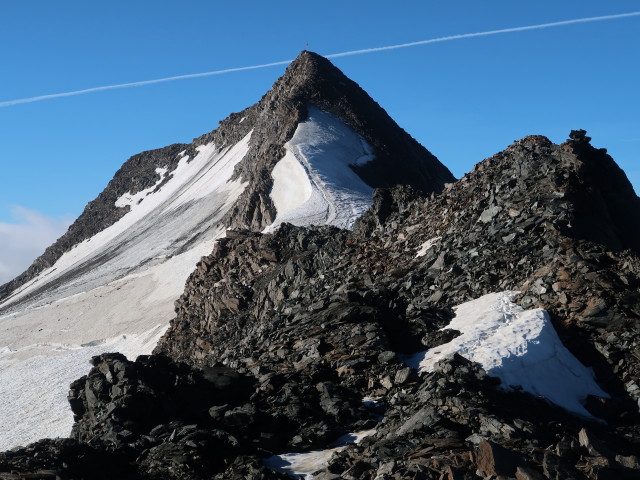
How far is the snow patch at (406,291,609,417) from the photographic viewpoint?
2056cm

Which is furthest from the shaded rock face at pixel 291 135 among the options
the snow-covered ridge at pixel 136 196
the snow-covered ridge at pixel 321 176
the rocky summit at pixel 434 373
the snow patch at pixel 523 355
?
the snow patch at pixel 523 355

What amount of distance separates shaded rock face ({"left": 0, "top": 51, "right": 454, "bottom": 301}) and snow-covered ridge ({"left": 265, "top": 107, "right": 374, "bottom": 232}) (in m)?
1.10

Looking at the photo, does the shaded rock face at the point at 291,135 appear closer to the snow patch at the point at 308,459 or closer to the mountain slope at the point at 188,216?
the mountain slope at the point at 188,216

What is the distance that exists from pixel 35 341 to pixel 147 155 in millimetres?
71623

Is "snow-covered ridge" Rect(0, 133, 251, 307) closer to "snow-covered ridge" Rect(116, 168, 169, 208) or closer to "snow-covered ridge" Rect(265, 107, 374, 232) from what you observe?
"snow-covered ridge" Rect(116, 168, 169, 208)

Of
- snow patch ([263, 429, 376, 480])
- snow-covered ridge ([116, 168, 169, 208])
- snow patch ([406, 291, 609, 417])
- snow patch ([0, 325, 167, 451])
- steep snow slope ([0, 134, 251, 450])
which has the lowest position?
snow patch ([263, 429, 376, 480])

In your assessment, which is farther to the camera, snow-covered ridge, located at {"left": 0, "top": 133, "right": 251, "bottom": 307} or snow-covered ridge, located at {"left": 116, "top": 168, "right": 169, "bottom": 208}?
snow-covered ridge, located at {"left": 116, "top": 168, "right": 169, "bottom": 208}

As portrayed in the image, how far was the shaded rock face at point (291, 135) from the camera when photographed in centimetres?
7788

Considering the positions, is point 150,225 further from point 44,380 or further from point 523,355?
point 523,355

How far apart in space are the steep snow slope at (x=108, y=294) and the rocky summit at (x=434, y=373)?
18.2 meters

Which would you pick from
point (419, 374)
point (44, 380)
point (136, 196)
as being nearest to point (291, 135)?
point (44, 380)

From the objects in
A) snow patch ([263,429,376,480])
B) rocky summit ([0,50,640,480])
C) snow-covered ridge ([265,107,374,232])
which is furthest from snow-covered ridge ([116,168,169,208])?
snow patch ([263,429,376,480])

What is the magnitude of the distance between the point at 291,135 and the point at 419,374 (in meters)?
64.7

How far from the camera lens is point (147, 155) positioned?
138 m
